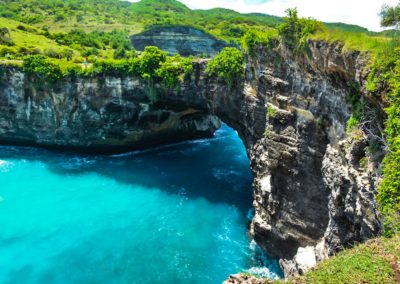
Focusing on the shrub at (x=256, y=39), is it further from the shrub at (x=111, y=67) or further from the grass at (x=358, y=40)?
the shrub at (x=111, y=67)

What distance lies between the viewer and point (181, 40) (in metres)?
105

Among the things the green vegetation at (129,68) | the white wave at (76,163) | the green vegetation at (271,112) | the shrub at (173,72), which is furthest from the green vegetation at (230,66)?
the white wave at (76,163)

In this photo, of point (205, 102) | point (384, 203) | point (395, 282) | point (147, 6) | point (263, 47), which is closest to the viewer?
point (395, 282)

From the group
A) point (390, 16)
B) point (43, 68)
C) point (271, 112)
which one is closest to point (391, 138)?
point (390, 16)

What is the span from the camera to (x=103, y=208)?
A: 40.8 meters

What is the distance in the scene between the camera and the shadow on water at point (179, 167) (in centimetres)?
4550

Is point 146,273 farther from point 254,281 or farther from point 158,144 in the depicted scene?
point 158,144

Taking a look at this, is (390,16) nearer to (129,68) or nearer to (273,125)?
(273,125)

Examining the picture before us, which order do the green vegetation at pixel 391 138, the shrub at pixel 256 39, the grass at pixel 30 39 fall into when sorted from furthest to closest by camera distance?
1. the grass at pixel 30 39
2. the shrub at pixel 256 39
3. the green vegetation at pixel 391 138

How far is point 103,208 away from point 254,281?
2954 cm

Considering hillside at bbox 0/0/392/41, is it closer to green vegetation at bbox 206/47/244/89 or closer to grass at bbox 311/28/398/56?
green vegetation at bbox 206/47/244/89

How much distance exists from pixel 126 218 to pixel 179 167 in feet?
48.9

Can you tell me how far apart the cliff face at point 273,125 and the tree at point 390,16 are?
2.32m

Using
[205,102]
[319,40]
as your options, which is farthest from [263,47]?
[205,102]
